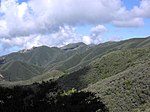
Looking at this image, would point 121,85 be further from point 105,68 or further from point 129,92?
point 105,68

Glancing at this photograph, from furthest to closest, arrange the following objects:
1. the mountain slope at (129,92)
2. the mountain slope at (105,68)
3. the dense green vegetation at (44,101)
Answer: the mountain slope at (105,68) → the mountain slope at (129,92) → the dense green vegetation at (44,101)

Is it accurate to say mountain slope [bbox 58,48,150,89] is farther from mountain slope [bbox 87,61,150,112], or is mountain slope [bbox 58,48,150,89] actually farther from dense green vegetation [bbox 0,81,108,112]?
dense green vegetation [bbox 0,81,108,112]

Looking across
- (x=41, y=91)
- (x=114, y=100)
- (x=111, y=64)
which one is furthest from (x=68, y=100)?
(x=111, y=64)

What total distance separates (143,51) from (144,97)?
1865 inches

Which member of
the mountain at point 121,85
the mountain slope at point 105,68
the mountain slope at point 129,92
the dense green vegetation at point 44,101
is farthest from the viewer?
the mountain slope at point 105,68

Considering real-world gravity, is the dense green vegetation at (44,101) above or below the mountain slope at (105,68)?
above

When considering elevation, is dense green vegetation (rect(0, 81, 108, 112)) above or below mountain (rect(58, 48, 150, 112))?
above

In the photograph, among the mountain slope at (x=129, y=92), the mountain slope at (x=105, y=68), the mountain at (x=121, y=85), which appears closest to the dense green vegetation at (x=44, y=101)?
the mountain slope at (x=129, y=92)

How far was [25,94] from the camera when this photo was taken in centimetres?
935

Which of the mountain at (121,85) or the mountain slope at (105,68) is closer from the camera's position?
the mountain at (121,85)

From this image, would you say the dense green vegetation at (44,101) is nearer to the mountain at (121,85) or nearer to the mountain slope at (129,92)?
the mountain slope at (129,92)

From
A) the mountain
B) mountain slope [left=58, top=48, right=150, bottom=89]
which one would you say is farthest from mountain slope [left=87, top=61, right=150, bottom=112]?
mountain slope [left=58, top=48, right=150, bottom=89]

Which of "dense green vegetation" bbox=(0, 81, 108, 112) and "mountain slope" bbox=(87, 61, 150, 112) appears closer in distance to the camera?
"dense green vegetation" bbox=(0, 81, 108, 112)

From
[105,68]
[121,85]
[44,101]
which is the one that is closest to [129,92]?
[121,85]
